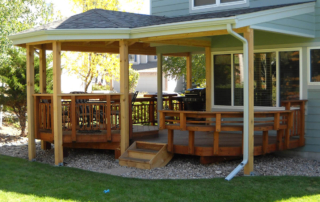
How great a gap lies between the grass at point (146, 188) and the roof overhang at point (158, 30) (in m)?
2.87

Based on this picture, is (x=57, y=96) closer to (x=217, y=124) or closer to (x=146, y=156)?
(x=146, y=156)

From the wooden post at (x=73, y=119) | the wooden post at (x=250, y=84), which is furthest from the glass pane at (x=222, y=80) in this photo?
the wooden post at (x=73, y=119)

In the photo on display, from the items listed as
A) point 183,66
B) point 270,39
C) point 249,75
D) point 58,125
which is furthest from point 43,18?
point 249,75

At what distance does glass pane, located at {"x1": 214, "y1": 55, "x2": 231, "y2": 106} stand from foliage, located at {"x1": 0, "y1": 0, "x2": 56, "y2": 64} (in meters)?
6.90

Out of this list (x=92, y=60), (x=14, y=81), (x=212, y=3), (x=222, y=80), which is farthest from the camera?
(x=92, y=60)

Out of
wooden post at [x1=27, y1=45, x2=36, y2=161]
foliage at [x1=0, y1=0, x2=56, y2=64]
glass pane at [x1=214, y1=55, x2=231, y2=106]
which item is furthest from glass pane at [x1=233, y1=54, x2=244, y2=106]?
foliage at [x1=0, y1=0, x2=56, y2=64]

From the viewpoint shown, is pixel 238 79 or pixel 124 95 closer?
pixel 124 95

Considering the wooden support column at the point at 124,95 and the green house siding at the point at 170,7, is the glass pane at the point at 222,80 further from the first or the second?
the wooden support column at the point at 124,95

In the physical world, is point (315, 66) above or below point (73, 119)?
above

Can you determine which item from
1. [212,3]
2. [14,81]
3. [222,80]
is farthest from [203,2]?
[14,81]

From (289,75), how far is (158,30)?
3484 mm

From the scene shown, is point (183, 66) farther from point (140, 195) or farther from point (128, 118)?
point (140, 195)

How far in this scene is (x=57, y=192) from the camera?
6207 mm

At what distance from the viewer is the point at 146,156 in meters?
8.42
